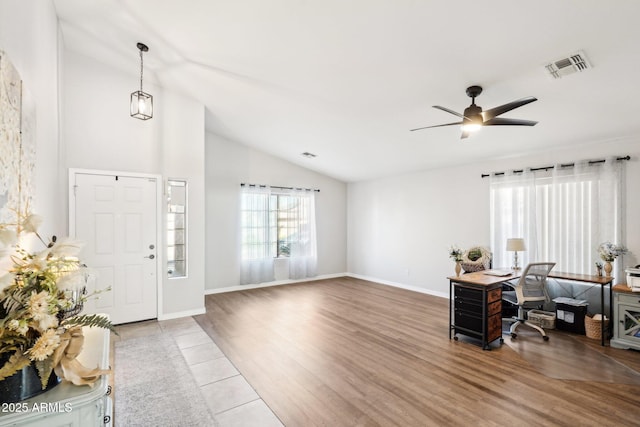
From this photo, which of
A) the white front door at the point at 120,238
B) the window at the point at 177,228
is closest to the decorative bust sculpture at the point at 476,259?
the window at the point at 177,228

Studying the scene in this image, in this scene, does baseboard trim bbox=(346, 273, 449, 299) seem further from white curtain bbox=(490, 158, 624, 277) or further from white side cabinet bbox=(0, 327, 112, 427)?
white side cabinet bbox=(0, 327, 112, 427)

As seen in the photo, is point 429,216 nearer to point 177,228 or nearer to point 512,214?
point 512,214

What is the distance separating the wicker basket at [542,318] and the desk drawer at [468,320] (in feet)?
4.16

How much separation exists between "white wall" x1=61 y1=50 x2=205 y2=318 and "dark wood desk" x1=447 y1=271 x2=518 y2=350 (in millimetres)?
3692

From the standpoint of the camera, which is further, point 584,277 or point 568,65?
point 584,277

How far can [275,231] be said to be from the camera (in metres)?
6.80

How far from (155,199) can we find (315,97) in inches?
108

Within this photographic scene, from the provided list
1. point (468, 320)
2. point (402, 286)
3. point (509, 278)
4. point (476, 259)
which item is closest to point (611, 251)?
point (509, 278)

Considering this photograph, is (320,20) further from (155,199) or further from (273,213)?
(273,213)

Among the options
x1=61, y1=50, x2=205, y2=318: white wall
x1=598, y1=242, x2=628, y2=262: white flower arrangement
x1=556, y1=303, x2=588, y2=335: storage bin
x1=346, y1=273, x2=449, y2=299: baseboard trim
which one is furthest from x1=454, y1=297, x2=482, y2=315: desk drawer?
x1=61, y1=50, x2=205, y2=318: white wall

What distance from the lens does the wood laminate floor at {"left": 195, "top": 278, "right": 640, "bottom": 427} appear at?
2.27 m

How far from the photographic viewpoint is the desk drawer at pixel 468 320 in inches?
138

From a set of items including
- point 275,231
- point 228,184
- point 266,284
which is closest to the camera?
point 228,184

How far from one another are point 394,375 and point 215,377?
1694 millimetres
